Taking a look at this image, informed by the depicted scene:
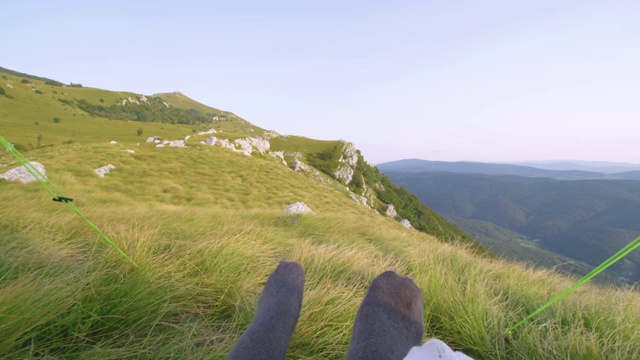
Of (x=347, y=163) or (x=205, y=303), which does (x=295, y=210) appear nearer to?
(x=205, y=303)

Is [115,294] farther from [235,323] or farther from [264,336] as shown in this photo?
[264,336]

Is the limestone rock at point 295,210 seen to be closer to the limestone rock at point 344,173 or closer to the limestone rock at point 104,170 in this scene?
the limestone rock at point 104,170

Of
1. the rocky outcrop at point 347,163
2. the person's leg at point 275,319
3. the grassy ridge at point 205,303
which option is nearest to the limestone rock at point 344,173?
the rocky outcrop at point 347,163

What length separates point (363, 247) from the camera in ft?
15.7

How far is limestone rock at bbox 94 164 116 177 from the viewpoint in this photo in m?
16.5

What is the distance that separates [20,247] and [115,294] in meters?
1.27

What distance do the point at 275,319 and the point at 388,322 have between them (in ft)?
2.25

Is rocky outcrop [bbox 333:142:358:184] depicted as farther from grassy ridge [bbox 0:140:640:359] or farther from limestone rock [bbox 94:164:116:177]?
grassy ridge [bbox 0:140:640:359]

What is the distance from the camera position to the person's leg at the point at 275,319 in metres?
1.48

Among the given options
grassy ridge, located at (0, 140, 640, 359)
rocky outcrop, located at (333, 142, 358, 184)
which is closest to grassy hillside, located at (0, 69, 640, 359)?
grassy ridge, located at (0, 140, 640, 359)

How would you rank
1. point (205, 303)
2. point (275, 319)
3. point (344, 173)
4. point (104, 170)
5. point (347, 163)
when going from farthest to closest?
point (347, 163) < point (344, 173) < point (104, 170) < point (205, 303) < point (275, 319)

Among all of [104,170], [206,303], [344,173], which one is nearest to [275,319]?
[206,303]

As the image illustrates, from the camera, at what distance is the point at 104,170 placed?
56.4 ft

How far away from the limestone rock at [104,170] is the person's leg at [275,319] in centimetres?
1897
